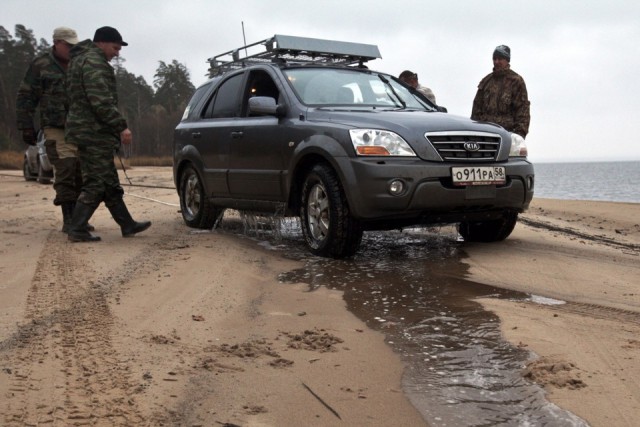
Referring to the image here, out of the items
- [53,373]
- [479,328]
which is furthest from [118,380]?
[479,328]

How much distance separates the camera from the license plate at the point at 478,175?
17.5 feet

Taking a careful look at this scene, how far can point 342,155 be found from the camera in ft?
17.5

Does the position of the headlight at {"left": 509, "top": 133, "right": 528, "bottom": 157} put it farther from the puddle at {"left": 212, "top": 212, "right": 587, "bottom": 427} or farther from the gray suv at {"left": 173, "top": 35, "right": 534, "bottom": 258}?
the puddle at {"left": 212, "top": 212, "right": 587, "bottom": 427}

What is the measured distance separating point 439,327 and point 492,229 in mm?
3131

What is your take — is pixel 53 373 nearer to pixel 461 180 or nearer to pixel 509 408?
pixel 509 408

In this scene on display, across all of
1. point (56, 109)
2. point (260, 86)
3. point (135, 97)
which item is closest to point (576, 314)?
point (260, 86)

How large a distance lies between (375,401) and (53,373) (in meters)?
1.25

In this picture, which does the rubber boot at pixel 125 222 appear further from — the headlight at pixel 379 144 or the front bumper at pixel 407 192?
the headlight at pixel 379 144

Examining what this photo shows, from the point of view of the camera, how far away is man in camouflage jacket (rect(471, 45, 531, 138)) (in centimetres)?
779

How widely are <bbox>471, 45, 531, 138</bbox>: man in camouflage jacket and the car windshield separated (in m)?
1.51

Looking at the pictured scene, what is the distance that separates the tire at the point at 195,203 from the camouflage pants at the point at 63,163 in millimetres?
1221

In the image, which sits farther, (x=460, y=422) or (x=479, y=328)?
(x=479, y=328)

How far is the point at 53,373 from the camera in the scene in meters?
2.70

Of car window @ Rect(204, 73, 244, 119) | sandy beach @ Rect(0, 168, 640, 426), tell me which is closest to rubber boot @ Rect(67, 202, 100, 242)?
sandy beach @ Rect(0, 168, 640, 426)
